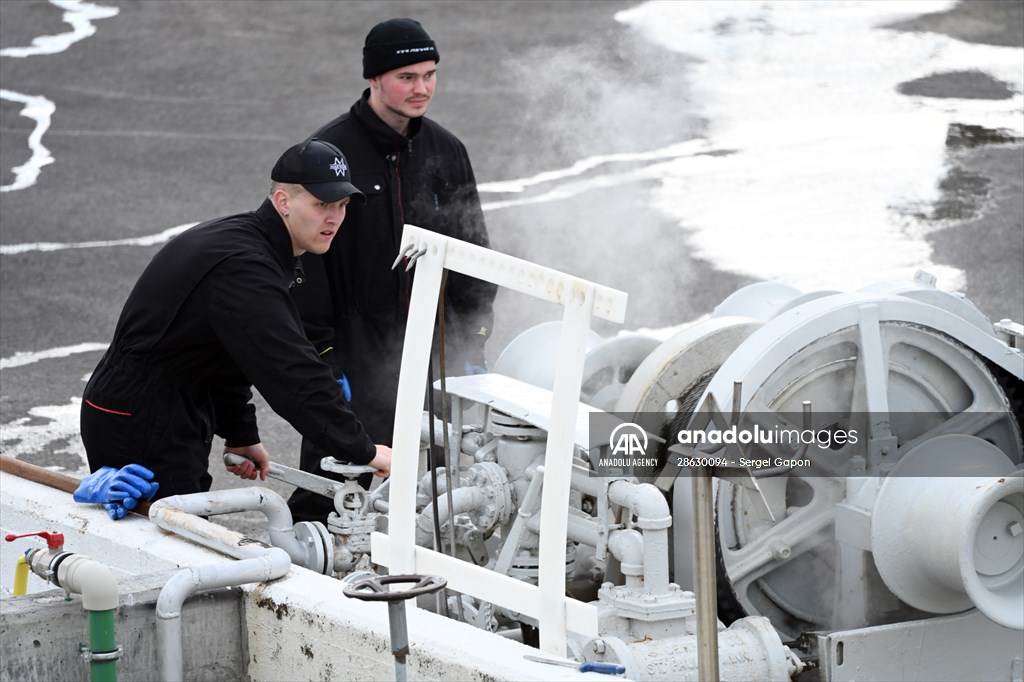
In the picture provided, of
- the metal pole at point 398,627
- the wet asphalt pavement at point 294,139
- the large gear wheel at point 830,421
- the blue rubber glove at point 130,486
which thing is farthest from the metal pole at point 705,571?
the wet asphalt pavement at point 294,139

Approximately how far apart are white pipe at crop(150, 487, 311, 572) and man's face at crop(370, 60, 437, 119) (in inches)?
67.9

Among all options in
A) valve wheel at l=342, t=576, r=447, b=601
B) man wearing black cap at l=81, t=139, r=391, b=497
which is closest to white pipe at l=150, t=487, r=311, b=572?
man wearing black cap at l=81, t=139, r=391, b=497

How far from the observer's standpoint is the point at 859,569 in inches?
167

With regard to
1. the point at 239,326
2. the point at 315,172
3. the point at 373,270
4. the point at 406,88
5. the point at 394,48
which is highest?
the point at 394,48

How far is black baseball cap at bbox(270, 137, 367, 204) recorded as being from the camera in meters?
4.01

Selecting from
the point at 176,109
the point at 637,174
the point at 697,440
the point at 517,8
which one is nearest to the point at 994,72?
the point at 637,174

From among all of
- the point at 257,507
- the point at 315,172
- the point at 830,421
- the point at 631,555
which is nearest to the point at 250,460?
the point at 257,507

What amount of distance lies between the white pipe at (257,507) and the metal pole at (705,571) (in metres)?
1.57

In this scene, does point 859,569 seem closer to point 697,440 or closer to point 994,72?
point 697,440

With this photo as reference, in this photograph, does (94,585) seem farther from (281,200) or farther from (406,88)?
(406,88)

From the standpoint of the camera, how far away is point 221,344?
4070 millimetres

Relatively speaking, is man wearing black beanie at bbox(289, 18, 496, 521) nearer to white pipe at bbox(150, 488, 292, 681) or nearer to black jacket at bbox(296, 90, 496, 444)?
black jacket at bbox(296, 90, 496, 444)

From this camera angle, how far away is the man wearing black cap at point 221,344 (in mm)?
3875

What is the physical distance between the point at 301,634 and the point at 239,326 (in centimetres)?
86
